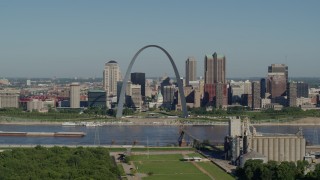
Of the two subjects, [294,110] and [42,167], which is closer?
[42,167]

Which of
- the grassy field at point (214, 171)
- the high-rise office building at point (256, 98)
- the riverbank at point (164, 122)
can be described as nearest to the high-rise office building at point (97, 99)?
the high-rise office building at point (256, 98)

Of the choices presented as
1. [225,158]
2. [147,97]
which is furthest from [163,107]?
[225,158]

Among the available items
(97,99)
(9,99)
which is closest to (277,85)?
(97,99)

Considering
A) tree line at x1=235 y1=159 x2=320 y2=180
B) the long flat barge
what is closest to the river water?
the long flat barge

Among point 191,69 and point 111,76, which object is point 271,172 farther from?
point 191,69

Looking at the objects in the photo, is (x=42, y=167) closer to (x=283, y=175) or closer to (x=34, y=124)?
(x=283, y=175)
